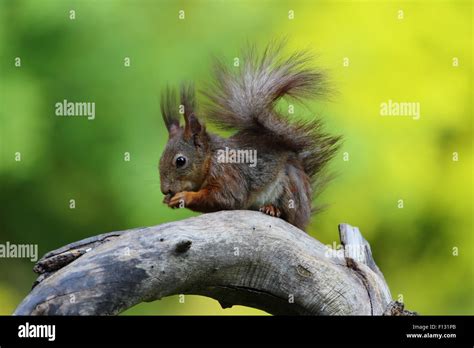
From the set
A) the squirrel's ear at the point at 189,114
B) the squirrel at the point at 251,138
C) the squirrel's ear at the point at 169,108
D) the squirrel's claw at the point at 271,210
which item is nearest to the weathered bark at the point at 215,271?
the squirrel's claw at the point at 271,210

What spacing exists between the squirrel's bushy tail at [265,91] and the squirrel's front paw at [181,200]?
1.83 feet

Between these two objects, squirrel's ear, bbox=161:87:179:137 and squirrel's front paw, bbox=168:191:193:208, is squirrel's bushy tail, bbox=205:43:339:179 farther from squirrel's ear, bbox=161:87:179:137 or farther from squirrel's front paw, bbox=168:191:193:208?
squirrel's front paw, bbox=168:191:193:208

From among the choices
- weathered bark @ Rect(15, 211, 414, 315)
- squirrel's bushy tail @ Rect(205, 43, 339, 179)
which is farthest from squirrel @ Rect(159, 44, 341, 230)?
weathered bark @ Rect(15, 211, 414, 315)

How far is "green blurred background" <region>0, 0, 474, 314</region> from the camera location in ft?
18.8

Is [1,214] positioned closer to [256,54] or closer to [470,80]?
[256,54]

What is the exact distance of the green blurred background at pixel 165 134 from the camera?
573cm

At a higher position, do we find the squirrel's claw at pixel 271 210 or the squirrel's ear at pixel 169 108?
the squirrel's ear at pixel 169 108

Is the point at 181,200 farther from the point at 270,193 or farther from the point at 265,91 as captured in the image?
the point at 265,91

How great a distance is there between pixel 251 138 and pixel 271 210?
42 cm

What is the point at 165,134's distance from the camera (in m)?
5.62

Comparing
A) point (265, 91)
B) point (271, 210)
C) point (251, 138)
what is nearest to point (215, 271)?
point (271, 210)

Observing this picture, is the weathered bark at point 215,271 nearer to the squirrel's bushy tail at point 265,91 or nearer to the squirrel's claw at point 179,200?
the squirrel's claw at point 179,200

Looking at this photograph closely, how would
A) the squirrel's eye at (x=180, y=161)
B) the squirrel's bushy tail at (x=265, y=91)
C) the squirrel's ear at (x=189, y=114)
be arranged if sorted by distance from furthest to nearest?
the squirrel's bushy tail at (x=265, y=91) < the squirrel's ear at (x=189, y=114) < the squirrel's eye at (x=180, y=161)

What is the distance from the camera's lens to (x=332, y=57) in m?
5.65
